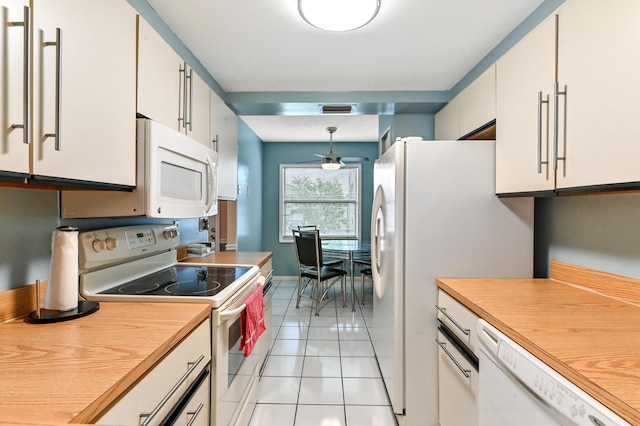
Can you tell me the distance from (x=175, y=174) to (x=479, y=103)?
5.69 feet

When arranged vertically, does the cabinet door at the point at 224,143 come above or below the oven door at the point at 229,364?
above

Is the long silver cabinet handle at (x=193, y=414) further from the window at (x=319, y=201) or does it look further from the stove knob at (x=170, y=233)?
the window at (x=319, y=201)

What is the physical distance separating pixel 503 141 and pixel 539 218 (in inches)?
21.5

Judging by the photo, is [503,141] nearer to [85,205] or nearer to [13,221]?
[85,205]

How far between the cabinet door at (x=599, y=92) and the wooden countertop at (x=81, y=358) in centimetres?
145

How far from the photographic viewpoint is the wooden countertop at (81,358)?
619 mm

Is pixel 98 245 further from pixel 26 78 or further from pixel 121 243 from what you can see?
pixel 26 78

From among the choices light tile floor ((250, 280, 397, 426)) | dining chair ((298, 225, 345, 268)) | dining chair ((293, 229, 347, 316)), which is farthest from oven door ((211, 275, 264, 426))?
dining chair ((298, 225, 345, 268))

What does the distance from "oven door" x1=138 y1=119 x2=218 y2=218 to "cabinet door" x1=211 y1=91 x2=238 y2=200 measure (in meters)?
0.41

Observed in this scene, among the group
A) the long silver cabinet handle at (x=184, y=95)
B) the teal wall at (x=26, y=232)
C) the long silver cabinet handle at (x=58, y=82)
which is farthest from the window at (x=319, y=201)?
the long silver cabinet handle at (x=58, y=82)

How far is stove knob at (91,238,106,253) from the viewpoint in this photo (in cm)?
136

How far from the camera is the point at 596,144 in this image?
109 centimetres

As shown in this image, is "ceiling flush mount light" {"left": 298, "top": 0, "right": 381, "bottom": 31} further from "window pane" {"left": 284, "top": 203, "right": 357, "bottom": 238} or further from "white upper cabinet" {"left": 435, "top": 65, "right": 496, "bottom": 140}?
"window pane" {"left": 284, "top": 203, "right": 357, "bottom": 238}

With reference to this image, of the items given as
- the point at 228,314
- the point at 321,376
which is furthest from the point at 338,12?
the point at 321,376
